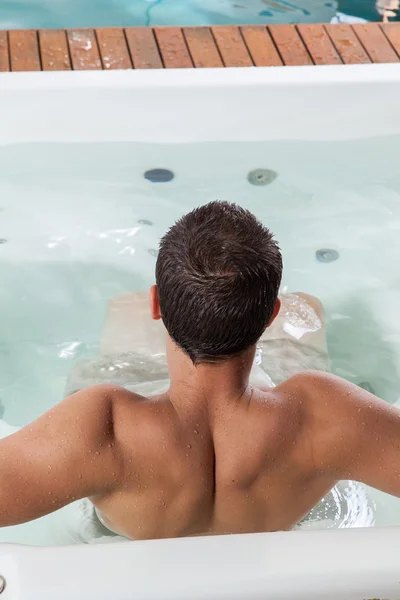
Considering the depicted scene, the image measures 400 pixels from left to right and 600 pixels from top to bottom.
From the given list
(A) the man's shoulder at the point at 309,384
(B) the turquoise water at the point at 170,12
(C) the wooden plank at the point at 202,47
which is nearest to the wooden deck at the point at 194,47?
(C) the wooden plank at the point at 202,47

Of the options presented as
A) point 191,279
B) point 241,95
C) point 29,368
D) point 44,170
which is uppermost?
point 191,279

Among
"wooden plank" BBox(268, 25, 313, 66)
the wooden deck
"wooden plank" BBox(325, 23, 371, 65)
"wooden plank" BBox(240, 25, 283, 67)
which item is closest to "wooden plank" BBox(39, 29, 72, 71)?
the wooden deck

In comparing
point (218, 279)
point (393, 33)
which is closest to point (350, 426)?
point (218, 279)

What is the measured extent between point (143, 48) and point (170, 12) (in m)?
1.29

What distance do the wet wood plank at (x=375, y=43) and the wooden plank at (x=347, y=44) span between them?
0.02m

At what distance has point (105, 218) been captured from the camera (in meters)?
2.48

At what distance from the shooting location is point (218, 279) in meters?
0.98

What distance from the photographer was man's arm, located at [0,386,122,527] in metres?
1.08

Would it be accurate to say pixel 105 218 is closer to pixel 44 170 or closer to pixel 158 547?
pixel 44 170

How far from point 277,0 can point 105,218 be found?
2078 millimetres

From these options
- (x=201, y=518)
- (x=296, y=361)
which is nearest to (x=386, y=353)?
(x=296, y=361)

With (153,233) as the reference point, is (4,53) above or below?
above

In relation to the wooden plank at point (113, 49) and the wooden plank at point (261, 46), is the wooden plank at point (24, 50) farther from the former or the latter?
the wooden plank at point (261, 46)

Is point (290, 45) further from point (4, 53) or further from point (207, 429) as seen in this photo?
point (207, 429)
